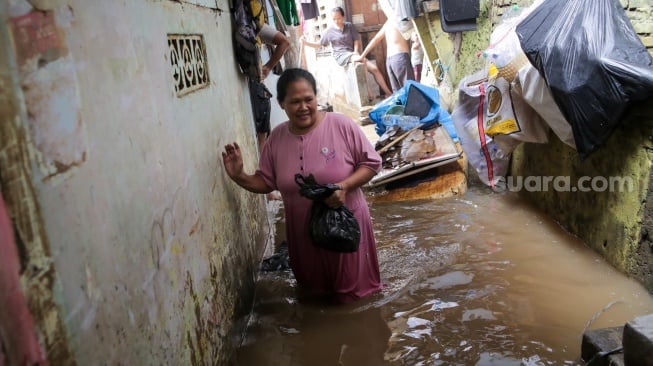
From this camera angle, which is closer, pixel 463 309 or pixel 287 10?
pixel 463 309

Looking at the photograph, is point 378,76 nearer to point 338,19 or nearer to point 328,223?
point 338,19

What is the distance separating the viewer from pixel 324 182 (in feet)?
9.51

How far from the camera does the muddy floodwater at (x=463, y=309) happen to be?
107 inches

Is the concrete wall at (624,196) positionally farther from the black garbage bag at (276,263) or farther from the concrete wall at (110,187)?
the concrete wall at (110,187)

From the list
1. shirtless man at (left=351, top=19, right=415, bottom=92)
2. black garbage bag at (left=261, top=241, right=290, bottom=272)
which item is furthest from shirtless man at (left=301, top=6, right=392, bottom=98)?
black garbage bag at (left=261, top=241, right=290, bottom=272)

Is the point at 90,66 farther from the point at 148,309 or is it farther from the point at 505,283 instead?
the point at 505,283

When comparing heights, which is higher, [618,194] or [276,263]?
[618,194]

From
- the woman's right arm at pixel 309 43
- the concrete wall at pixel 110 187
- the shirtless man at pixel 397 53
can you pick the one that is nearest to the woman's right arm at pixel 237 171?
the concrete wall at pixel 110 187

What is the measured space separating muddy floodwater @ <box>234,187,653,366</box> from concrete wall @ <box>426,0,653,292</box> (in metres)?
0.13

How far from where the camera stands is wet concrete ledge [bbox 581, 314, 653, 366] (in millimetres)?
1807

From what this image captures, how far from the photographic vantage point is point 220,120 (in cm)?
318

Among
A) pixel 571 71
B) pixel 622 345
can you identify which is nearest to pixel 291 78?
pixel 571 71

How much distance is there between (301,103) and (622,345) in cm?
201

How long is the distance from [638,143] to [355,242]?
1908mm
